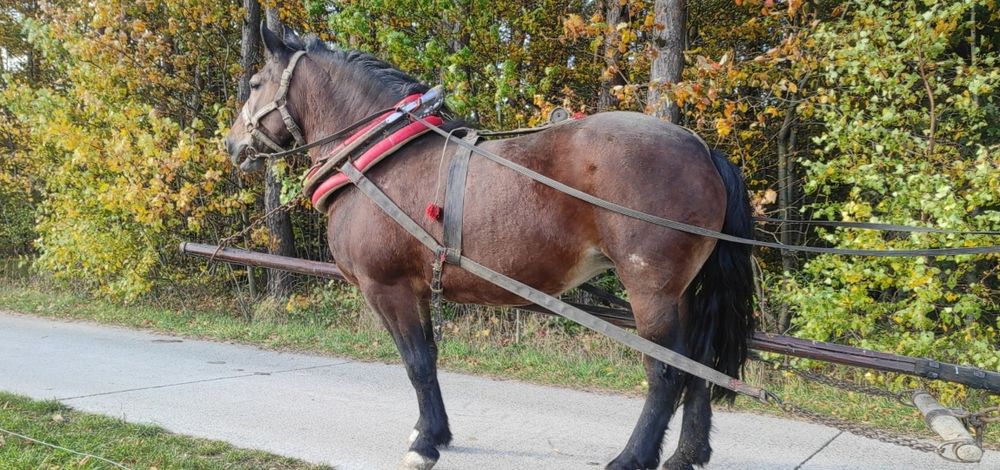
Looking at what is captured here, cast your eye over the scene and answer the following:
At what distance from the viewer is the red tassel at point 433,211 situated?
312cm

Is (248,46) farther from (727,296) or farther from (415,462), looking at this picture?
(727,296)

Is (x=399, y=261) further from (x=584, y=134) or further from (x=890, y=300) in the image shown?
(x=890, y=300)

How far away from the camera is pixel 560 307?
9.62 feet

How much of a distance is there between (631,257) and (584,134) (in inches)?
24.0

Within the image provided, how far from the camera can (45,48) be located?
351 inches

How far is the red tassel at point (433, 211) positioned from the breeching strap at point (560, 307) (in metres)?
0.09

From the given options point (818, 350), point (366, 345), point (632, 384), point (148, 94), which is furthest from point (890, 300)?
point (148, 94)

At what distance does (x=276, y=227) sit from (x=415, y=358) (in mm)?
6568

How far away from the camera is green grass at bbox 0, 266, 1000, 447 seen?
495 cm

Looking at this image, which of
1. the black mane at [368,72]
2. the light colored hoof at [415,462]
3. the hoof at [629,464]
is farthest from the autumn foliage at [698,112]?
the light colored hoof at [415,462]

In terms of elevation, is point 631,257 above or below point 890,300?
above

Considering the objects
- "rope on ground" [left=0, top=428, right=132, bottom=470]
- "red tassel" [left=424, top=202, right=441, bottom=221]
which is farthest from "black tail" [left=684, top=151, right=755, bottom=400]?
"rope on ground" [left=0, top=428, right=132, bottom=470]

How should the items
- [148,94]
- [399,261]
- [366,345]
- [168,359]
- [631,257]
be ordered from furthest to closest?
1. [148,94]
2. [366,345]
3. [168,359]
4. [399,261]
5. [631,257]

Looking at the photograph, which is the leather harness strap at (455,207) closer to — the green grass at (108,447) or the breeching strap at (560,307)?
the breeching strap at (560,307)
